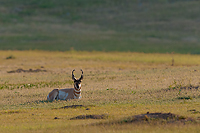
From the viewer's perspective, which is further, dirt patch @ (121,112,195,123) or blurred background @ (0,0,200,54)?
blurred background @ (0,0,200,54)

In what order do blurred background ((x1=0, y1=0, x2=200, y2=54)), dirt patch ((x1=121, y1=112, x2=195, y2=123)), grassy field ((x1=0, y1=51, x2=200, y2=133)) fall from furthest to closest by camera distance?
blurred background ((x1=0, y1=0, x2=200, y2=54)), dirt patch ((x1=121, y1=112, x2=195, y2=123)), grassy field ((x1=0, y1=51, x2=200, y2=133))

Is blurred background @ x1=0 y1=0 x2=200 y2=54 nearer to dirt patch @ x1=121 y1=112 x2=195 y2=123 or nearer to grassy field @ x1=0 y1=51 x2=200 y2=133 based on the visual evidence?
grassy field @ x1=0 y1=51 x2=200 y2=133

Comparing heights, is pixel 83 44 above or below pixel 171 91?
above

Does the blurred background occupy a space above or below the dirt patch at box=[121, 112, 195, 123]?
above

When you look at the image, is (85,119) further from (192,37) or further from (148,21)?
(148,21)

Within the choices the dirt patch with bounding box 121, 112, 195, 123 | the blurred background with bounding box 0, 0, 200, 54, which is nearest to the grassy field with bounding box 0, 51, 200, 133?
the dirt patch with bounding box 121, 112, 195, 123

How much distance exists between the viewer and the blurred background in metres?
56.8

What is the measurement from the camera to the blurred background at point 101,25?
2237 inches

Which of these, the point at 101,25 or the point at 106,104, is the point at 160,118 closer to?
the point at 106,104

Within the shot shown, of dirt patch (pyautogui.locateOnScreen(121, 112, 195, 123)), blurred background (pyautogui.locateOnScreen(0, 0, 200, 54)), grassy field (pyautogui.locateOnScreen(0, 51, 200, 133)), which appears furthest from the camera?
blurred background (pyautogui.locateOnScreen(0, 0, 200, 54))

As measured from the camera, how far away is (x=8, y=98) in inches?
730

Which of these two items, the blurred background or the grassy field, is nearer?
the grassy field

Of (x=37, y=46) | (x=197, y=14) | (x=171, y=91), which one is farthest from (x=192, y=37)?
(x=171, y=91)

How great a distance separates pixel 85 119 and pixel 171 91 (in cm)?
696
